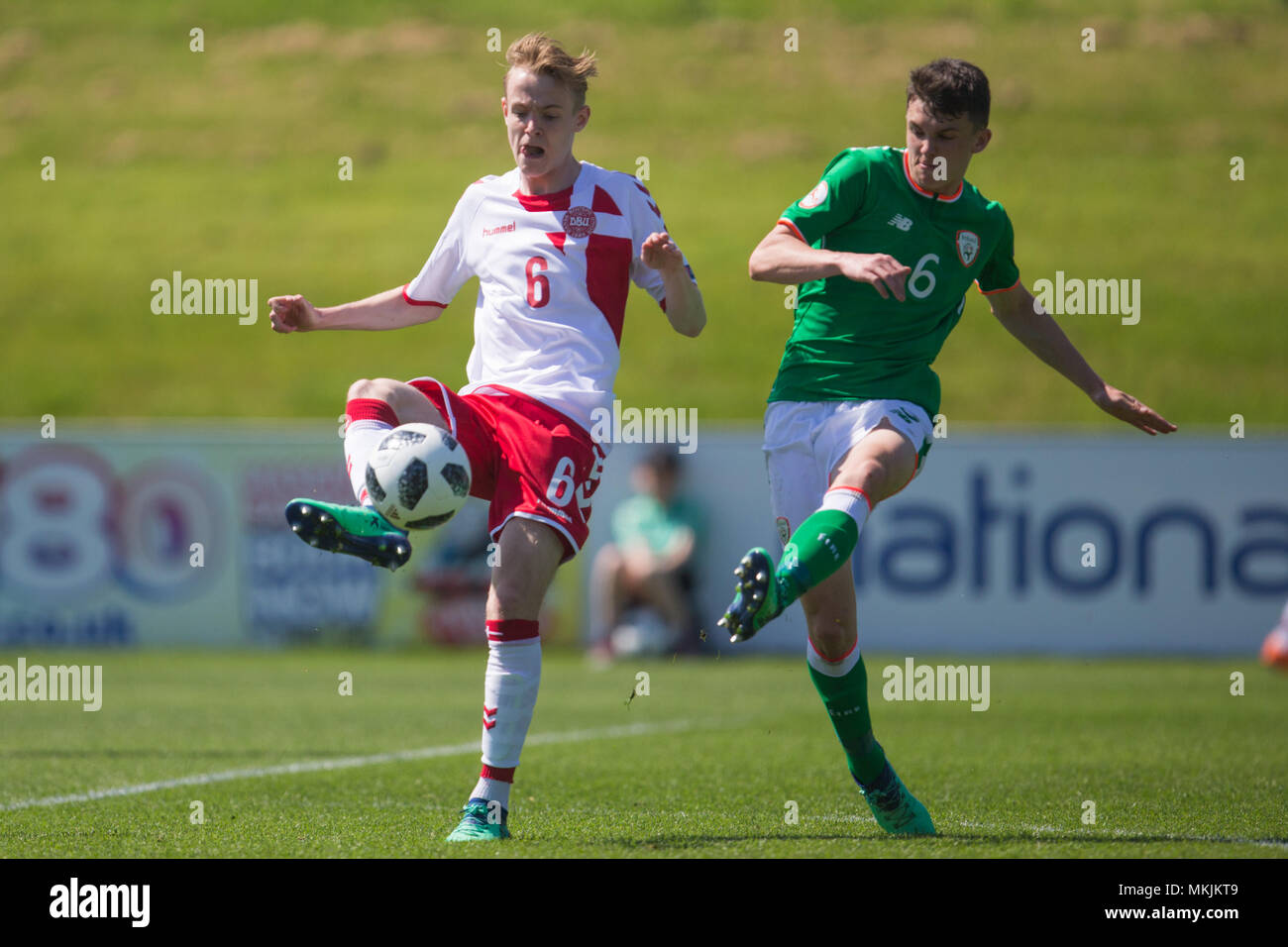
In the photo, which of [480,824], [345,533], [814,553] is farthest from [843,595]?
[345,533]

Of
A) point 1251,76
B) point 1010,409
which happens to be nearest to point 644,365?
point 1010,409

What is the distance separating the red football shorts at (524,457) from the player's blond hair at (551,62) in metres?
0.93

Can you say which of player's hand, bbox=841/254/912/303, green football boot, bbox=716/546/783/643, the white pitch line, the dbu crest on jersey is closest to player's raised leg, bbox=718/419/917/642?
green football boot, bbox=716/546/783/643

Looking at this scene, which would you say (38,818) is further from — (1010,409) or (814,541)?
(1010,409)

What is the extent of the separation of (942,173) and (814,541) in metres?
1.32

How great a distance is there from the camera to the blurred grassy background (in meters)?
21.8

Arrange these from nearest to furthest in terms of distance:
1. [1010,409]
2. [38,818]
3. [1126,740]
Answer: [38,818] → [1126,740] → [1010,409]

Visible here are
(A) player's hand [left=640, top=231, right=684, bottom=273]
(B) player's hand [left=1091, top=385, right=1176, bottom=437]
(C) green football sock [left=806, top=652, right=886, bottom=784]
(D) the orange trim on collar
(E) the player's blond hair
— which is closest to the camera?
(A) player's hand [left=640, top=231, right=684, bottom=273]

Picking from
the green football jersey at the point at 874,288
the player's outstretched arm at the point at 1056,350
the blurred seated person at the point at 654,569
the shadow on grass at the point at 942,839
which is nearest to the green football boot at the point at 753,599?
the shadow on grass at the point at 942,839

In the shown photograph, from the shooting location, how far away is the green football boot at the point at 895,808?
5.00 metres

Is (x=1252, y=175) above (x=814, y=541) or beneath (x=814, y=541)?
above

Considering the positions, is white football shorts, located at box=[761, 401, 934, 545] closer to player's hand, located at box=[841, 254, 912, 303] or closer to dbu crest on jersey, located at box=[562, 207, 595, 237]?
player's hand, located at box=[841, 254, 912, 303]

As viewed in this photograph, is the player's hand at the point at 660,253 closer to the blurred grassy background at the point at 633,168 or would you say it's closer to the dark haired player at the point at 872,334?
the dark haired player at the point at 872,334

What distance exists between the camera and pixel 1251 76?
92.6ft
